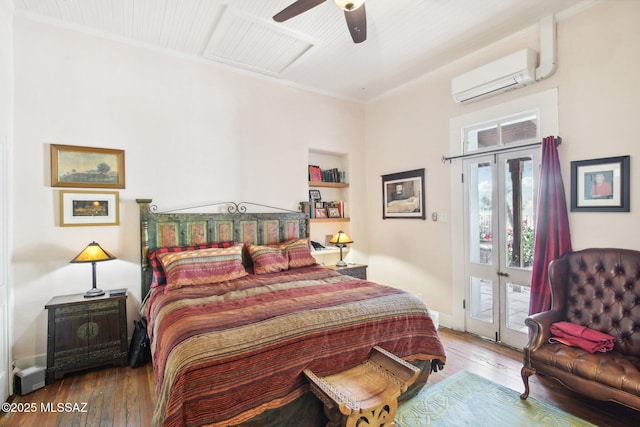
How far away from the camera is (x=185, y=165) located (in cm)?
349

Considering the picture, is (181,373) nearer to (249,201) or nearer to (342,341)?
(342,341)

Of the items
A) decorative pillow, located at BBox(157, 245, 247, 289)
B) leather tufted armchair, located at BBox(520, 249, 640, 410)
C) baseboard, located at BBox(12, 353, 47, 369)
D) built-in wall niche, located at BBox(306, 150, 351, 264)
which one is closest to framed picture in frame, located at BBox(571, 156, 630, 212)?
leather tufted armchair, located at BBox(520, 249, 640, 410)

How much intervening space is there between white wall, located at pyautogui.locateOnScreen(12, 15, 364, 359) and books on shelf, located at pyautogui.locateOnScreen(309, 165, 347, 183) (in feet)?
0.80

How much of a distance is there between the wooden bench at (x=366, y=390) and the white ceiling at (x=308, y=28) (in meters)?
2.85

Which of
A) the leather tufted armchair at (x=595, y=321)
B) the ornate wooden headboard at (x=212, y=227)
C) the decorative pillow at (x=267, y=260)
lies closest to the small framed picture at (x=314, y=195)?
the ornate wooden headboard at (x=212, y=227)

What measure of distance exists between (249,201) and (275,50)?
180cm

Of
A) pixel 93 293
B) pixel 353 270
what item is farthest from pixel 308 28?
pixel 93 293

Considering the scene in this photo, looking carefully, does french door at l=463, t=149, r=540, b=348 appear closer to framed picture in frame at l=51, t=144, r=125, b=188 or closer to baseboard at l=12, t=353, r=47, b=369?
framed picture in frame at l=51, t=144, r=125, b=188

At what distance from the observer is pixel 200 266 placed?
9.62 ft

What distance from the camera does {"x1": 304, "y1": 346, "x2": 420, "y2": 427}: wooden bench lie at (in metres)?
1.57

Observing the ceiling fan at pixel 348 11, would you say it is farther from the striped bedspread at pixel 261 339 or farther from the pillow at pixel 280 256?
the pillow at pixel 280 256

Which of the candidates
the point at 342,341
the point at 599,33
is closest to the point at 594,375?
the point at 342,341

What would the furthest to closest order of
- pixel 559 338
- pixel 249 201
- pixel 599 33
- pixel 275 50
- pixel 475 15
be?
pixel 249 201, pixel 275 50, pixel 475 15, pixel 599 33, pixel 559 338

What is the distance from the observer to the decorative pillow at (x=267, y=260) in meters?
3.39
